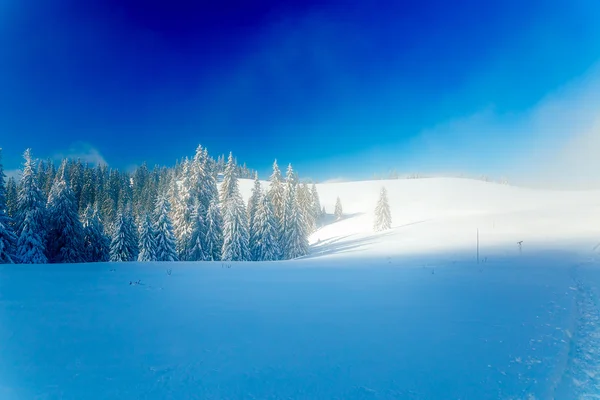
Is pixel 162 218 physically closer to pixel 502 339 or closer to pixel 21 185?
pixel 21 185

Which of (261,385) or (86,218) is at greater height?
(86,218)

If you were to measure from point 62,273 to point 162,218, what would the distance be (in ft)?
65.1

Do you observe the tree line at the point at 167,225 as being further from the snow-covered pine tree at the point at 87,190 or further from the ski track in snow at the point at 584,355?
the ski track in snow at the point at 584,355

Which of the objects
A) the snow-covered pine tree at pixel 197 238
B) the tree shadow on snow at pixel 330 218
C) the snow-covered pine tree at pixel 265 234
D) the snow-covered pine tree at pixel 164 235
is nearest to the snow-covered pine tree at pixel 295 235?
the snow-covered pine tree at pixel 265 234

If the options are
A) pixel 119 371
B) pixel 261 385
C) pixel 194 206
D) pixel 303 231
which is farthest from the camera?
pixel 303 231

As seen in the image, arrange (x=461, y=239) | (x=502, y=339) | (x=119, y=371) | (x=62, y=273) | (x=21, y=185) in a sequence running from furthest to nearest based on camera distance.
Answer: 1. (x=461, y=239)
2. (x=21, y=185)
3. (x=62, y=273)
4. (x=502, y=339)
5. (x=119, y=371)

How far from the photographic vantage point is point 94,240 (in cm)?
3503

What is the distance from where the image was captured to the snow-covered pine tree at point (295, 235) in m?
41.8

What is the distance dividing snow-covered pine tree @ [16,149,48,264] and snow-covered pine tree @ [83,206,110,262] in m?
6.04

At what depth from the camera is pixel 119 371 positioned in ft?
14.9

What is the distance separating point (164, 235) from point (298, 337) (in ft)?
97.8

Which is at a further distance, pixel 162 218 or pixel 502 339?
pixel 162 218

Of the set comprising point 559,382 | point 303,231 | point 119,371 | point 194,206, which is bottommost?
point 559,382

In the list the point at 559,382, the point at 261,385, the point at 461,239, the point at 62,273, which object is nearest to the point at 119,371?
the point at 261,385
